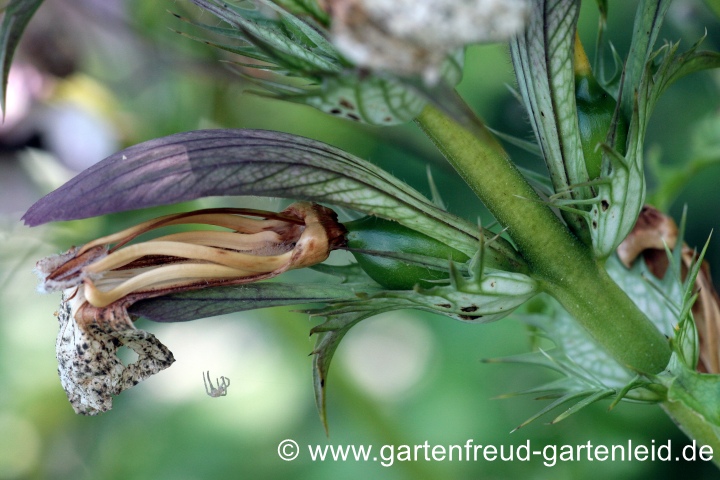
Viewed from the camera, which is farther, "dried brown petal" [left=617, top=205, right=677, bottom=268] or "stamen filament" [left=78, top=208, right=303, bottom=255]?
"dried brown petal" [left=617, top=205, right=677, bottom=268]

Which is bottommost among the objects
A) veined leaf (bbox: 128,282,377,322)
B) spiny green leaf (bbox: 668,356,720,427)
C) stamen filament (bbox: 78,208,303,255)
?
spiny green leaf (bbox: 668,356,720,427)

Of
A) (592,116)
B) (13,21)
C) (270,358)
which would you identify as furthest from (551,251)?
(270,358)

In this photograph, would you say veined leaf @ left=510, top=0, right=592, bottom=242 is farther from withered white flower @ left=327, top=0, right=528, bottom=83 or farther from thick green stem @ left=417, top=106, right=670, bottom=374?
withered white flower @ left=327, top=0, right=528, bottom=83

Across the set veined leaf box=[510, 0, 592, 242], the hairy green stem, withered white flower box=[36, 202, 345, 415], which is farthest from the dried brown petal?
withered white flower box=[36, 202, 345, 415]

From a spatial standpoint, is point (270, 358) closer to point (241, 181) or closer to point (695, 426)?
point (695, 426)

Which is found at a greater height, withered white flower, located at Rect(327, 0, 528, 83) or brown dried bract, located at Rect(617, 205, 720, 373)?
brown dried bract, located at Rect(617, 205, 720, 373)

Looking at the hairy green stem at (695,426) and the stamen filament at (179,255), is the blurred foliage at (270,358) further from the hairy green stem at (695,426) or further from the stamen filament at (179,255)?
the stamen filament at (179,255)

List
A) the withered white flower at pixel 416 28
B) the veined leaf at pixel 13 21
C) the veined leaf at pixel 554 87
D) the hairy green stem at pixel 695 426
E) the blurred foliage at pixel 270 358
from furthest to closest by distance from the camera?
the blurred foliage at pixel 270 358, the hairy green stem at pixel 695 426, the veined leaf at pixel 554 87, the veined leaf at pixel 13 21, the withered white flower at pixel 416 28

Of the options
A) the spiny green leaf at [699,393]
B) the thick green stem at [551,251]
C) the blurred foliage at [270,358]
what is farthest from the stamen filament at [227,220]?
the blurred foliage at [270,358]
